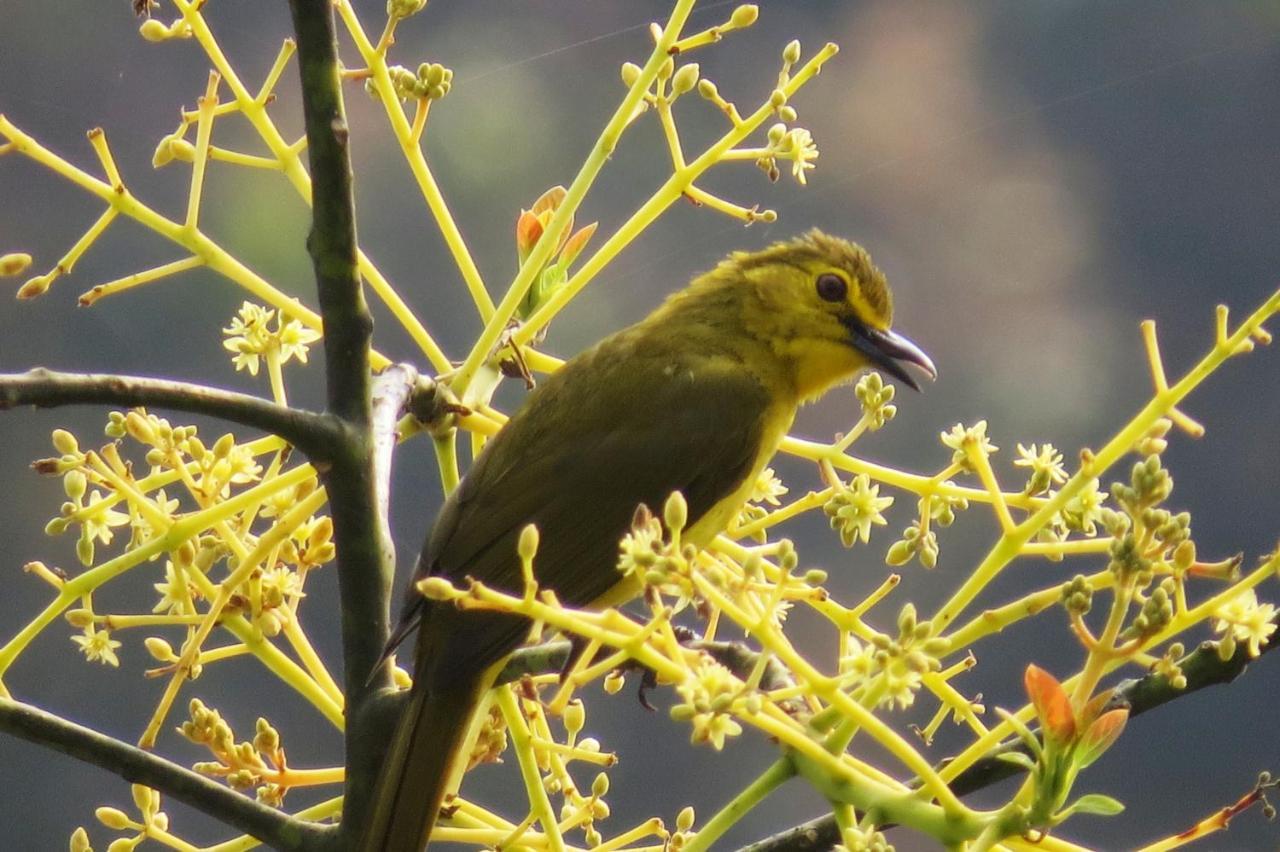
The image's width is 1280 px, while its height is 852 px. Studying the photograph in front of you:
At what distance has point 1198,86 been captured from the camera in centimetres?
464

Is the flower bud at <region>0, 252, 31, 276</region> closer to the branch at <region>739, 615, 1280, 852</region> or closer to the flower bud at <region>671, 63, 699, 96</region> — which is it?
the flower bud at <region>671, 63, 699, 96</region>

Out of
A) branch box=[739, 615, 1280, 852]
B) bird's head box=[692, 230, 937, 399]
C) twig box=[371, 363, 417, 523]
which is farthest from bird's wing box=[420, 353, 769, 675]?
branch box=[739, 615, 1280, 852]

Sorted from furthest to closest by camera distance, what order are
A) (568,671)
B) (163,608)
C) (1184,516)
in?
(163,608) → (568,671) → (1184,516)

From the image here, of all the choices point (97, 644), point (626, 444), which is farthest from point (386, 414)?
point (626, 444)

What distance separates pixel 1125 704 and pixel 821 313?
1300 mm

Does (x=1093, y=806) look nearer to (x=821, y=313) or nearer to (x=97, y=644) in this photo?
(x=97, y=644)

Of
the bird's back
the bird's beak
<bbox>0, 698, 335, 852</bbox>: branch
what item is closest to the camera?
<bbox>0, 698, 335, 852</bbox>: branch

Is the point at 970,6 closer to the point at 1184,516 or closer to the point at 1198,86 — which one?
the point at 1198,86

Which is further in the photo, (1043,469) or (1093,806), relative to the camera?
(1043,469)

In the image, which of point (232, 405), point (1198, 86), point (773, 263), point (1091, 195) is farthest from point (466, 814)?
point (1198, 86)

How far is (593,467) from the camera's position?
2299mm

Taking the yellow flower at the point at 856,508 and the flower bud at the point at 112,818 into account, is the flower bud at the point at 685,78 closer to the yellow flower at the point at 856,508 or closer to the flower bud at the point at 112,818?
the yellow flower at the point at 856,508

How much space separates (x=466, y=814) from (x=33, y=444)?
272cm

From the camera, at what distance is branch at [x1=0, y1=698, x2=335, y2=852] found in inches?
54.0
